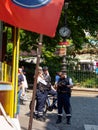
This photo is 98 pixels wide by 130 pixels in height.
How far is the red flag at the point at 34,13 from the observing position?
846 cm

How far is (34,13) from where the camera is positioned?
8508mm

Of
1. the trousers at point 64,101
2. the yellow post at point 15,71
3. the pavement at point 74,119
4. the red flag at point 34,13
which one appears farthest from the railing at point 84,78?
the red flag at point 34,13

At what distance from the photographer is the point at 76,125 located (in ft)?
51.8

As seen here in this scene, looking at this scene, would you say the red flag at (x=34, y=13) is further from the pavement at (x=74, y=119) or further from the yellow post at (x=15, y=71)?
the pavement at (x=74, y=119)

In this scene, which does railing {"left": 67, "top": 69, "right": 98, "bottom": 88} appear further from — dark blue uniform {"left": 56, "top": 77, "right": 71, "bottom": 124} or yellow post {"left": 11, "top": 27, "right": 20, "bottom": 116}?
yellow post {"left": 11, "top": 27, "right": 20, "bottom": 116}

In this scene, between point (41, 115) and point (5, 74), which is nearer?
point (5, 74)

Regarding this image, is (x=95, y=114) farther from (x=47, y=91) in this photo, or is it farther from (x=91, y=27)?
(x=91, y=27)

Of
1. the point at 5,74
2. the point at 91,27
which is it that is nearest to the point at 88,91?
the point at 91,27

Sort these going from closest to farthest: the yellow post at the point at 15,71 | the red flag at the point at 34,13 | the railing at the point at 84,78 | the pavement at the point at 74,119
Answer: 1. the red flag at the point at 34,13
2. the yellow post at the point at 15,71
3. the pavement at the point at 74,119
4. the railing at the point at 84,78

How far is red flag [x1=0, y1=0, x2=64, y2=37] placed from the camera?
27.8 ft

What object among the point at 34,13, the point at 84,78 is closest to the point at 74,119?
the point at 34,13

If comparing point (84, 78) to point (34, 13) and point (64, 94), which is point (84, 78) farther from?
point (34, 13)

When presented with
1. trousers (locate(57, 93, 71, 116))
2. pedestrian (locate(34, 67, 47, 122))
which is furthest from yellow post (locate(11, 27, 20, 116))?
pedestrian (locate(34, 67, 47, 122))

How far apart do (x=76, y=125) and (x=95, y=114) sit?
3.15m
